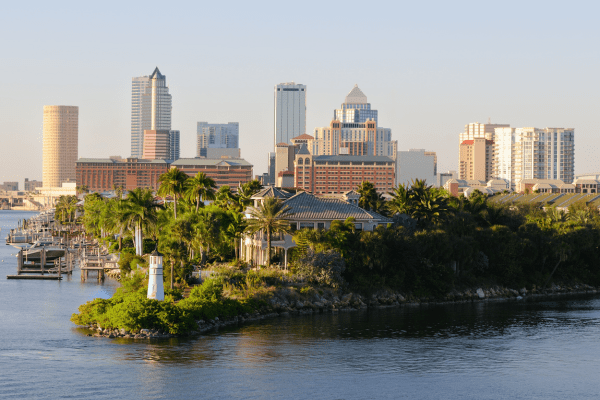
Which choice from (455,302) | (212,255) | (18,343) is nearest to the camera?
(18,343)

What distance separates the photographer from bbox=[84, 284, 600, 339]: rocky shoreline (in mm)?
57594

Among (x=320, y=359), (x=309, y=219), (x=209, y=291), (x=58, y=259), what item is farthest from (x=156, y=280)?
(x=58, y=259)

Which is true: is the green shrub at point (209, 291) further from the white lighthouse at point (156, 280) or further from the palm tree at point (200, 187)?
the palm tree at point (200, 187)

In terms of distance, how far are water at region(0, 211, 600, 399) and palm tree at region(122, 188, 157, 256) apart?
980 inches

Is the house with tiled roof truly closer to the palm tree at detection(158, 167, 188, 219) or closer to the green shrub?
the green shrub

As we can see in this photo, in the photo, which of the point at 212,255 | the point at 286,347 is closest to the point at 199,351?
the point at 286,347

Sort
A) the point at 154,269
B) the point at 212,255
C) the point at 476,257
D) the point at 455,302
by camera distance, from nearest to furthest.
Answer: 1. the point at 154,269
2. the point at 455,302
3. the point at 476,257
4. the point at 212,255

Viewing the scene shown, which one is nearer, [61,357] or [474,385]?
[474,385]

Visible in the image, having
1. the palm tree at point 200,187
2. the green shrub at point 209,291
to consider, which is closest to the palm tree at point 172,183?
the palm tree at point 200,187

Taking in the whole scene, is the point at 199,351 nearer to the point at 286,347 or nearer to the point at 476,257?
the point at 286,347

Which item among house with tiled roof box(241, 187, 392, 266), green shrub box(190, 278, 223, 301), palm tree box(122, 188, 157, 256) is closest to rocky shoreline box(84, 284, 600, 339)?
green shrub box(190, 278, 223, 301)

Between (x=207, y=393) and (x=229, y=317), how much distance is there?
2048cm

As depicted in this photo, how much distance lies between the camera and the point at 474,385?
153 ft

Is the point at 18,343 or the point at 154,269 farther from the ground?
the point at 154,269
